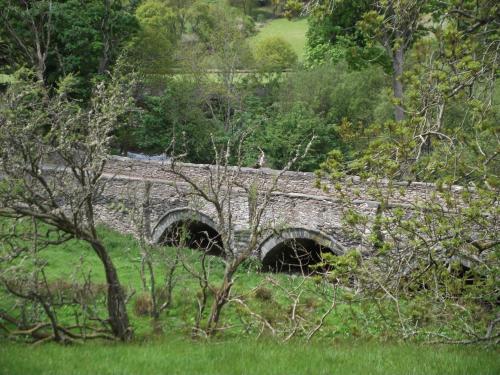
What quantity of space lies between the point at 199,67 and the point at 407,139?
24858 millimetres

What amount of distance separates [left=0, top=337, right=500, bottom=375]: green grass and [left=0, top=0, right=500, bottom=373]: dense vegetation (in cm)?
11

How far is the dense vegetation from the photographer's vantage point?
7.12 meters

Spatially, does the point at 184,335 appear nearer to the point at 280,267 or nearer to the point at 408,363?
the point at 408,363

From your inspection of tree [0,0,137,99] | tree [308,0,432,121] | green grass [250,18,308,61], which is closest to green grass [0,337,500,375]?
tree [308,0,432,121]

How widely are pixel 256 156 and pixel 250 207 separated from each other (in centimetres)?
856

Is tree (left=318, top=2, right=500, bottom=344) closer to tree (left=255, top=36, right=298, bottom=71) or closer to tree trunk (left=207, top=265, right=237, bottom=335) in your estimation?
tree trunk (left=207, top=265, right=237, bottom=335)

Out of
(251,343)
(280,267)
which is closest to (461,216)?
(251,343)

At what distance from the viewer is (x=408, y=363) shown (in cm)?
619

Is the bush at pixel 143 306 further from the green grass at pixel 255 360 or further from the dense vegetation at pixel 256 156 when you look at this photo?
the green grass at pixel 255 360

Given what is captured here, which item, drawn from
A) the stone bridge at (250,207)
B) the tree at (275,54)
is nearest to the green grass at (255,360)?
the stone bridge at (250,207)

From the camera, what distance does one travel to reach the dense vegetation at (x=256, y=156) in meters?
7.12

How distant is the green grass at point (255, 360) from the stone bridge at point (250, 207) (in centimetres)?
687

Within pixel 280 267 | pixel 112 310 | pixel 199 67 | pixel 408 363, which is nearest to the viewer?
pixel 408 363

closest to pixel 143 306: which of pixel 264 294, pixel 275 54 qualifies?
pixel 264 294
